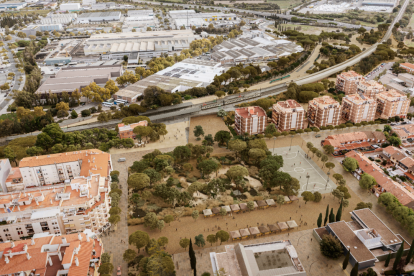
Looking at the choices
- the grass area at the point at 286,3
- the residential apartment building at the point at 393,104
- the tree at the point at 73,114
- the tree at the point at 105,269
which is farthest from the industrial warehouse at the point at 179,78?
the grass area at the point at 286,3

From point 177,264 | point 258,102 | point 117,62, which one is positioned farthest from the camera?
point 117,62

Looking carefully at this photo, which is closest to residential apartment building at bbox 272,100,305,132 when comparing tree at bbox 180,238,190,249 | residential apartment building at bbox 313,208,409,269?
residential apartment building at bbox 313,208,409,269

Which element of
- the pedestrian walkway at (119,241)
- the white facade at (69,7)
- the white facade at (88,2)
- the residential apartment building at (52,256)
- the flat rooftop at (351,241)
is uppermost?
the white facade at (88,2)

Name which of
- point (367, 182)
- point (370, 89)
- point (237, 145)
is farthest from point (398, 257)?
point (370, 89)

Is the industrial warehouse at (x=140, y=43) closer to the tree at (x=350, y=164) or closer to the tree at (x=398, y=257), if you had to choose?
the tree at (x=350, y=164)

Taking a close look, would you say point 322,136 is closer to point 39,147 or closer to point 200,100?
point 200,100

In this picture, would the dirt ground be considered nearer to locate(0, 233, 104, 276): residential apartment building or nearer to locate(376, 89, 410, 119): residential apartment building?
locate(0, 233, 104, 276): residential apartment building

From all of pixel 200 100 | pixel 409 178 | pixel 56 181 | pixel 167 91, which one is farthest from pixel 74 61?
pixel 409 178
